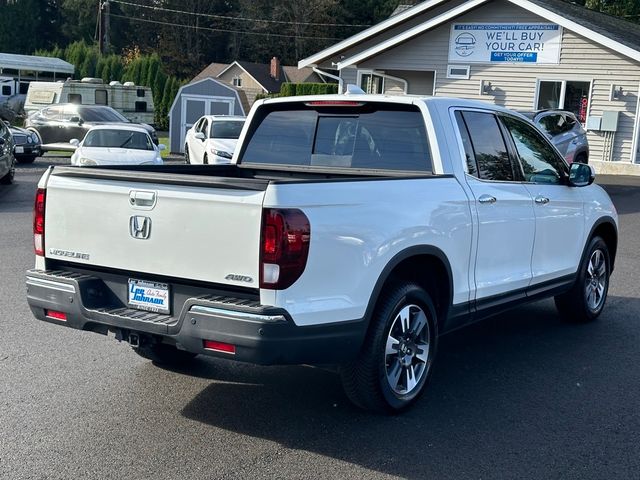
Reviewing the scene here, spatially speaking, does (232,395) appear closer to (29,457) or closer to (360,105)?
(29,457)

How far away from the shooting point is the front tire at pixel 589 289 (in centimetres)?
752

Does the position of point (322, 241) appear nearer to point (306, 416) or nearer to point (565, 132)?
point (306, 416)

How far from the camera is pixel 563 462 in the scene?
15.1 ft

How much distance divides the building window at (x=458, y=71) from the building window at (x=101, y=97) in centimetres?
1664

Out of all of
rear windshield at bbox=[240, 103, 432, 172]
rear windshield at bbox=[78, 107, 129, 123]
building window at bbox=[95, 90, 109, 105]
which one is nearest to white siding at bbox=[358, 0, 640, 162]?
rear windshield at bbox=[78, 107, 129, 123]

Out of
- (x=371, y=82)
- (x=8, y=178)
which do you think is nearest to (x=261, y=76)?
(x=371, y=82)

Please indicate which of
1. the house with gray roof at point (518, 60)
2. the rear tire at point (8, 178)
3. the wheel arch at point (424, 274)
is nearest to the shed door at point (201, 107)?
the house with gray roof at point (518, 60)

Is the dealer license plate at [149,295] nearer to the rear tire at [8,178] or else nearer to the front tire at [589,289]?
the front tire at [589,289]

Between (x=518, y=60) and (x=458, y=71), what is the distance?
6.04 feet

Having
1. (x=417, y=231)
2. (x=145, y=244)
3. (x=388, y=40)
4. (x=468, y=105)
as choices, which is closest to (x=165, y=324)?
(x=145, y=244)

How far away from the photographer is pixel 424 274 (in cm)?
553

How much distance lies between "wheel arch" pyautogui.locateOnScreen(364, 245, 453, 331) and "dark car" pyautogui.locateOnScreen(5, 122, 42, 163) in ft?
67.4

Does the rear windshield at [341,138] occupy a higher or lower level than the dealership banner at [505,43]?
lower

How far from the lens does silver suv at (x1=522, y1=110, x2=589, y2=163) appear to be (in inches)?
685
